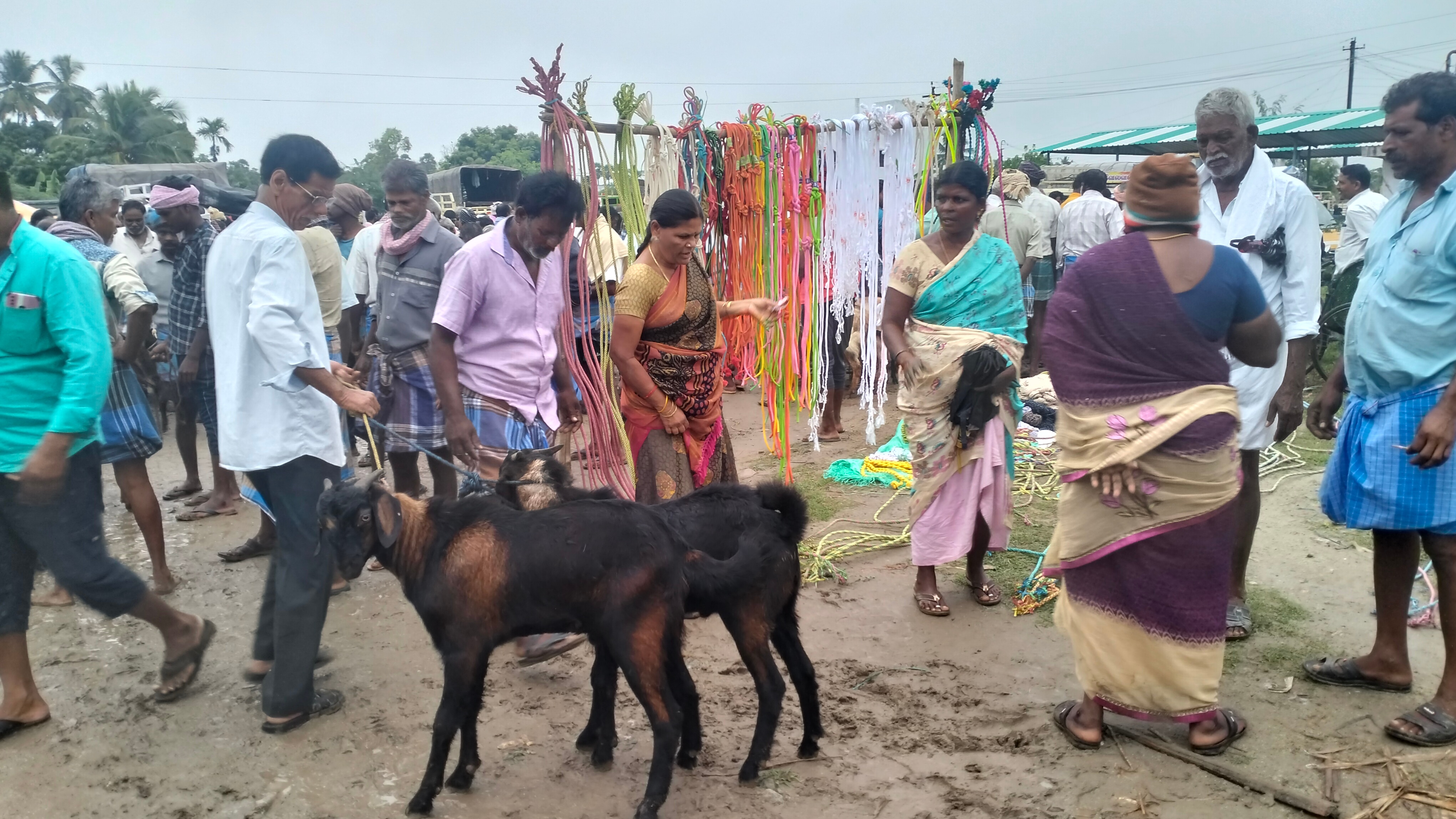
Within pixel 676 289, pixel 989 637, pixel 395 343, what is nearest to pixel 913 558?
pixel 989 637

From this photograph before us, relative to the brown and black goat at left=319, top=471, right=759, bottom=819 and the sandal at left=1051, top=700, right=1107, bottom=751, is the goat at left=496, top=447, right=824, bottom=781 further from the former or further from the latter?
the sandal at left=1051, top=700, right=1107, bottom=751

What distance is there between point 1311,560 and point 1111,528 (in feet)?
8.56

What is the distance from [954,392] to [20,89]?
2221 inches

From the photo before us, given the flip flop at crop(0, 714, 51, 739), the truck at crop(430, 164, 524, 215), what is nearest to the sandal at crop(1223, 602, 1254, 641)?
the flip flop at crop(0, 714, 51, 739)

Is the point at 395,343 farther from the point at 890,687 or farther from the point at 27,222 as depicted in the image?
the point at 890,687

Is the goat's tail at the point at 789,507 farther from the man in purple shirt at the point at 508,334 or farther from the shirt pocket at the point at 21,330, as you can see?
the shirt pocket at the point at 21,330

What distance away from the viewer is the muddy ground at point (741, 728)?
2.92 m

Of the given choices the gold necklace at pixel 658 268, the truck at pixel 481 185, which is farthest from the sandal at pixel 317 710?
the truck at pixel 481 185

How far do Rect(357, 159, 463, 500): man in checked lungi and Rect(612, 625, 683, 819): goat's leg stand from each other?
2333mm

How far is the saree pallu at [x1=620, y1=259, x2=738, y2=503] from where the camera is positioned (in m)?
3.91

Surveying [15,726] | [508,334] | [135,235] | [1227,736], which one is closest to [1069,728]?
[1227,736]

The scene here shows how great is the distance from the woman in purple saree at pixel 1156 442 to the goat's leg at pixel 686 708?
137 cm

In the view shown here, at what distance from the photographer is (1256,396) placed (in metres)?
3.70

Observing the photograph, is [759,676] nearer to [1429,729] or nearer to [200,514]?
[1429,729]
